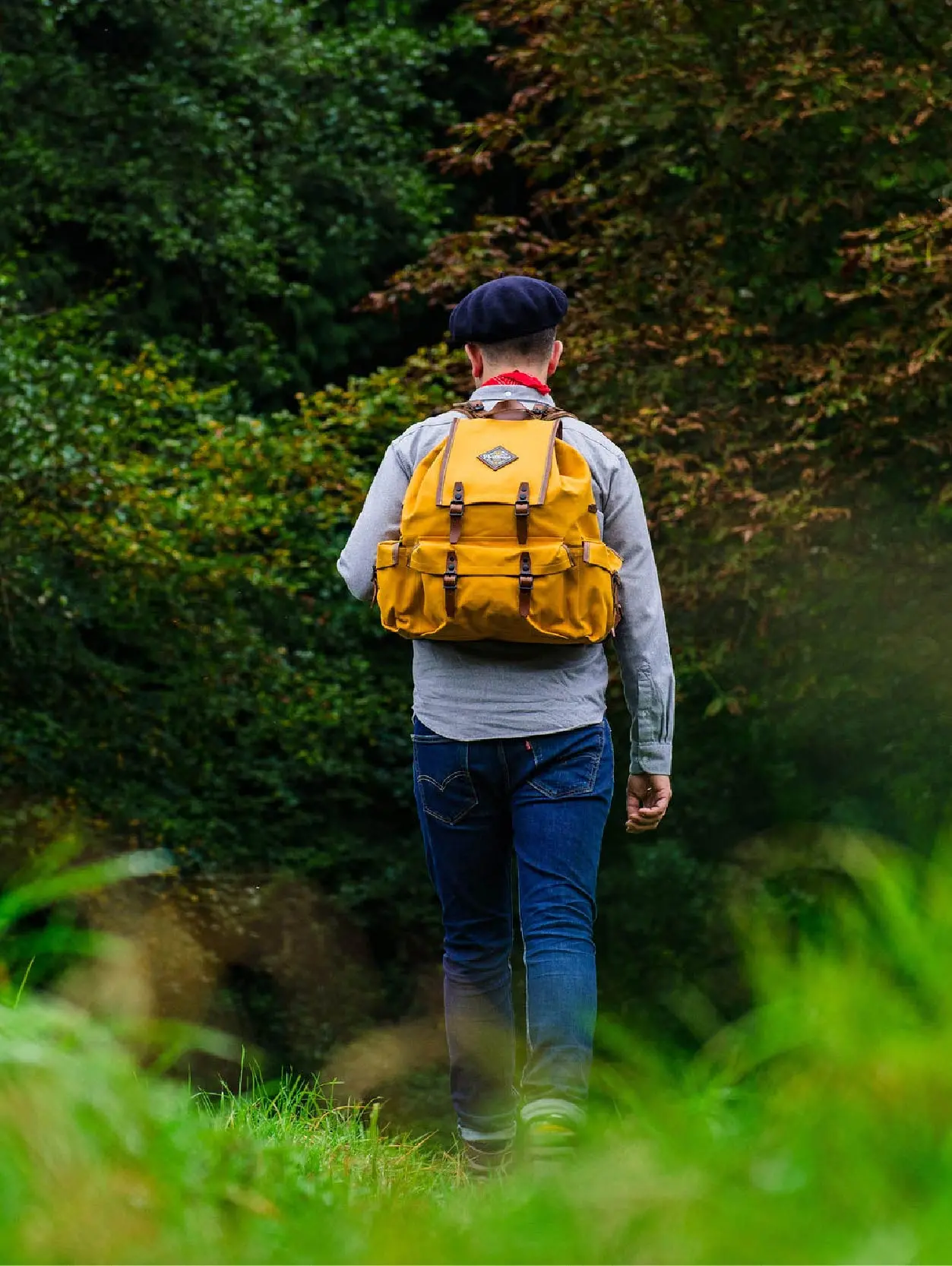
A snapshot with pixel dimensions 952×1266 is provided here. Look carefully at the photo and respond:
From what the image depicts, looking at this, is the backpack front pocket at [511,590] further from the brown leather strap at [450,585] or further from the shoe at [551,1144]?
the shoe at [551,1144]

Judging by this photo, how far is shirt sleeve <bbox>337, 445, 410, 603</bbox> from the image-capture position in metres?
3.16

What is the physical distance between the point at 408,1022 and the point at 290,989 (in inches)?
30.6

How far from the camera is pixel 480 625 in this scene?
296 centimetres

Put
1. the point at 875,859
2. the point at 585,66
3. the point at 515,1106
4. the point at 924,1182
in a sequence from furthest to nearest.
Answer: the point at 585,66, the point at 515,1106, the point at 875,859, the point at 924,1182

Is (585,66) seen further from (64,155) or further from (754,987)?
(754,987)

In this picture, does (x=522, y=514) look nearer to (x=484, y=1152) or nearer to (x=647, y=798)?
(x=647, y=798)

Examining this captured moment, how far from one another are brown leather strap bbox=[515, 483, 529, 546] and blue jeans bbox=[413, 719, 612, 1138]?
1.12ft

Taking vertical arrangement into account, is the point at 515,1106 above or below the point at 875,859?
below

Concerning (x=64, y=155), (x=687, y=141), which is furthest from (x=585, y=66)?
(x=64, y=155)

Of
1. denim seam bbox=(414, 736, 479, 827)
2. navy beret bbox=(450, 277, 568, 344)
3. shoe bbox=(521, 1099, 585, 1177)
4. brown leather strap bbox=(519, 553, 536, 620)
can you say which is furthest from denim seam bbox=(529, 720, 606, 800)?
shoe bbox=(521, 1099, 585, 1177)

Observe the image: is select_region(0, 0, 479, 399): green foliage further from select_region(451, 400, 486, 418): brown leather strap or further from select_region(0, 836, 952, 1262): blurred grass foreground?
select_region(0, 836, 952, 1262): blurred grass foreground

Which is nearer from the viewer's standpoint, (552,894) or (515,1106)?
(552,894)

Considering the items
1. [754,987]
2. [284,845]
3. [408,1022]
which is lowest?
[408,1022]

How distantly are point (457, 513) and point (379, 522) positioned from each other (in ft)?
0.85
